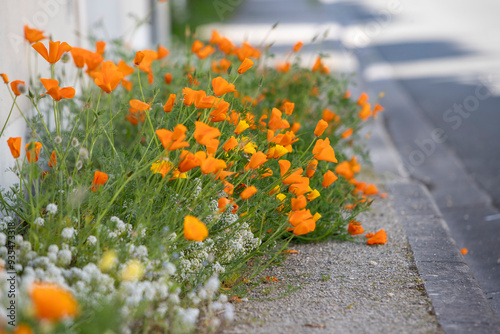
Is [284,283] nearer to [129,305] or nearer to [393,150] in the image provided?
[129,305]

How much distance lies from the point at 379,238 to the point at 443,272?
1.16 ft

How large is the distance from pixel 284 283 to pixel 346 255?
420 millimetres

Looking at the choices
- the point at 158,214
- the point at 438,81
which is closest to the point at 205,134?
the point at 158,214

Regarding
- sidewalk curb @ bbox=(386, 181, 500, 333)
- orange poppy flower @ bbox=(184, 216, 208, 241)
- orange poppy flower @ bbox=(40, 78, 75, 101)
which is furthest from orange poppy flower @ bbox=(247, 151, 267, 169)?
sidewalk curb @ bbox=(386, 181, 500, 333)

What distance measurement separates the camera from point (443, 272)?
8.20 feet

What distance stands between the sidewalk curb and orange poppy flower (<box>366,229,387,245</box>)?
152 mm

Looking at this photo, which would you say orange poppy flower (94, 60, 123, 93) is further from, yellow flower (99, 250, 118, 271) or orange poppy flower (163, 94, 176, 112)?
yellow flower (99, 250, 118, 271)

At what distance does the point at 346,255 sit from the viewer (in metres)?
2.70

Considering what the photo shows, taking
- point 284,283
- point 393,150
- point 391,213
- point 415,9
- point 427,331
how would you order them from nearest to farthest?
point 427,331 < point 284,283 < point 391,213 < point 393,150 < point 415,9

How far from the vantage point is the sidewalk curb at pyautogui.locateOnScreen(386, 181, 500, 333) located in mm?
2088

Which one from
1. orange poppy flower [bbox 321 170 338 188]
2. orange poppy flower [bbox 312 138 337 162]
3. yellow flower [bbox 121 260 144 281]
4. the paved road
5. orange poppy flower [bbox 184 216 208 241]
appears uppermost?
orange poppy flower [bbox 312 138 337 162]

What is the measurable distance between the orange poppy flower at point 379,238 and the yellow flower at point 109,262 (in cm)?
132

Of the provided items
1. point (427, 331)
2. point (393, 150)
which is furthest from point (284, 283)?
point (393, 150)

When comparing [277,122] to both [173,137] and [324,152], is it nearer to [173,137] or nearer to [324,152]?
[324,152]
